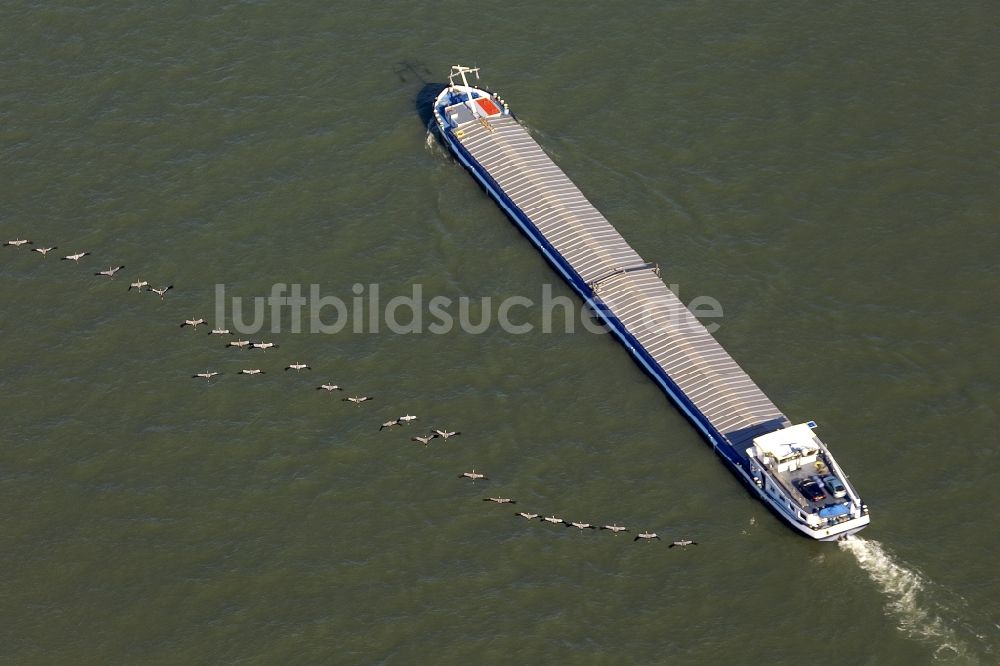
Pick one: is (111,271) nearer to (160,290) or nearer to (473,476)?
(160,290)

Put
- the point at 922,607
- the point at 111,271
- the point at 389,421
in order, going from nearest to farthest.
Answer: the point at 922,607 → the point at 389,421 → the point at 111,271

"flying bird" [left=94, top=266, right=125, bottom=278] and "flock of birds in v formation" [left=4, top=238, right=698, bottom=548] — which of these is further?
"flying bird" [left=94, top=266, right=125, bottom=278]

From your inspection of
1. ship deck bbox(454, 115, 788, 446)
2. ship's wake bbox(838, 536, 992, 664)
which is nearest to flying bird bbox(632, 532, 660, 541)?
ship deck bbox(454, 115, 788, 446)

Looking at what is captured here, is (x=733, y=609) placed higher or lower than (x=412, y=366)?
lower

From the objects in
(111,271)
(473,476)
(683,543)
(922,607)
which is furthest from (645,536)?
(111,271)

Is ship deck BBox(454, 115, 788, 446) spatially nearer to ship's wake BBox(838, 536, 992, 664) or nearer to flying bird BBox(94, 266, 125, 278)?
ship's wake BBox(838, 536, 992, 664)

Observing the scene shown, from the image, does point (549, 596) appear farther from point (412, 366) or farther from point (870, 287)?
point (870, 287)

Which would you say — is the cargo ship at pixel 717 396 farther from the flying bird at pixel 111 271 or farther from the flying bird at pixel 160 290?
the flying bird at pixel 111 271

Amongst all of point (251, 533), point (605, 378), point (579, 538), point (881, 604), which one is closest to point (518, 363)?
point (605, 378)
